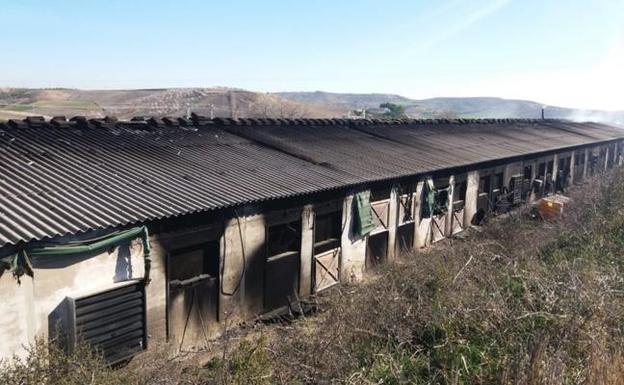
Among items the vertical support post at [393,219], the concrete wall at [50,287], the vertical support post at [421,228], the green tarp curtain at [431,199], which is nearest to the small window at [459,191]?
the green tarp curtain at [431,199]

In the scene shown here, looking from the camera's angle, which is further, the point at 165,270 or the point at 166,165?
the point at 166,165

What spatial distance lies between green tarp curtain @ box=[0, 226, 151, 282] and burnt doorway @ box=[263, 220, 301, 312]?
274 centimetres

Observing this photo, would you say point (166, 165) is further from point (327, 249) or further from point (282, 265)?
point (327, 249)

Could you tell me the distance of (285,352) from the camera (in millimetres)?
6438

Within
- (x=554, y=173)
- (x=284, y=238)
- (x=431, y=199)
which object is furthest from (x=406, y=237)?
(x=554, y=173)

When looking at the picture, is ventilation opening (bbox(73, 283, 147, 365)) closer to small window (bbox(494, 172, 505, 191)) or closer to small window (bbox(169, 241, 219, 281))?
small window (bbox(169, 241, 219, 281))

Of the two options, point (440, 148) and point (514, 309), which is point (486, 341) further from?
point (440, 148)

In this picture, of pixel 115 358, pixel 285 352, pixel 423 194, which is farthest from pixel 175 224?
pixel 423 194

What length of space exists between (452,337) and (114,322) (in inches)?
181

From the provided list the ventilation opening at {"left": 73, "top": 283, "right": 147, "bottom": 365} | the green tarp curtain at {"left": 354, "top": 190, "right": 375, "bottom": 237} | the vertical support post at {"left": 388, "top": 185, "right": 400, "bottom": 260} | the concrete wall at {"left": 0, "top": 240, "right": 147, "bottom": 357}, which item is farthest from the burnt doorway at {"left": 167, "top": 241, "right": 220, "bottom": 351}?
the vertical support post at {"left": 388, "top": 185, "right": 400, "bottom": 260}

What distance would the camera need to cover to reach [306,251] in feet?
35.1

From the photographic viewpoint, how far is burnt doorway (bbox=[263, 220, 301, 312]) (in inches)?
391

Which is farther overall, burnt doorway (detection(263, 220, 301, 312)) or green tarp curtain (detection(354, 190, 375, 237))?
green tarp curtain (detection(354, 190, 375, 237))

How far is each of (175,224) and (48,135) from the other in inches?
133
